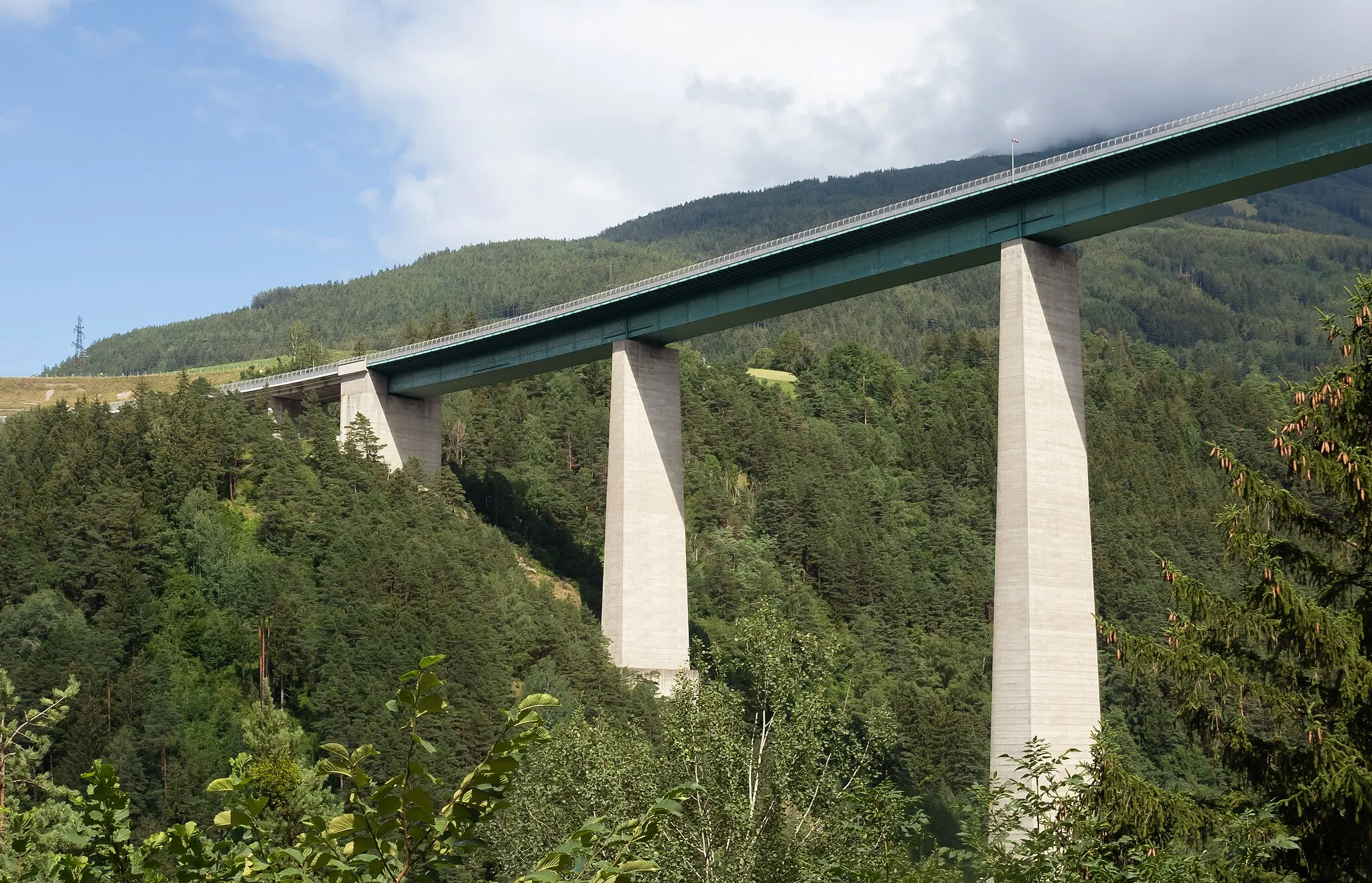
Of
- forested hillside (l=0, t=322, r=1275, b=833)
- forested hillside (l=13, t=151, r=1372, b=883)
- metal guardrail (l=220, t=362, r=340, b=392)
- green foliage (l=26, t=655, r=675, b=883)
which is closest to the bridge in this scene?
forested hillside (l=13, t=151, r=1372, b=883)

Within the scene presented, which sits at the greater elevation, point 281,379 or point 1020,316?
point 281,379

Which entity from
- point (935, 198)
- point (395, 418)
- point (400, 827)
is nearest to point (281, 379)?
point (395, 418)

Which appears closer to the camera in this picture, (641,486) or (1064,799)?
(1064,799)

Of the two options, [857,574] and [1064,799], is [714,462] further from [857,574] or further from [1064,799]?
[1064,799]

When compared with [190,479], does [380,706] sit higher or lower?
lower

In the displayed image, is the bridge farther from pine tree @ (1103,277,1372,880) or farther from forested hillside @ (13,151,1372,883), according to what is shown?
pine tree @ (1103,277,1372,880)

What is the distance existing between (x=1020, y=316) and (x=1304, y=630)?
3164 cm

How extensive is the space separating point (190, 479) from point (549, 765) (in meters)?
41.9

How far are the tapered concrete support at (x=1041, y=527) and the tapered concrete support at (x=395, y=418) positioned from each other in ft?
140

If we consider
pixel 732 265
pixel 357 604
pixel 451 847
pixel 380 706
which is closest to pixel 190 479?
pixel 357 604

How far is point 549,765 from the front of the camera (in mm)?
36594

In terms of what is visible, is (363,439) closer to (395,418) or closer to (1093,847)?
(395,418)

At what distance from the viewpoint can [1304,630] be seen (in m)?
17.1

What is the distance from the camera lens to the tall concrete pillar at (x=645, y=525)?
64.0 m
